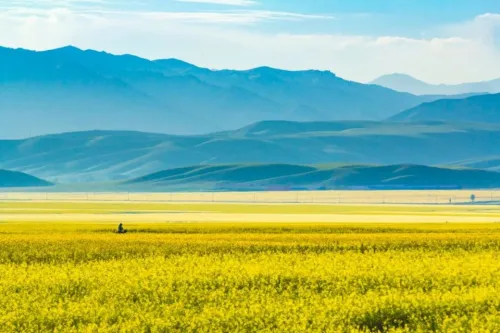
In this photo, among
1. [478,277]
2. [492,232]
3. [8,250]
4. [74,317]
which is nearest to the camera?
[74,317]

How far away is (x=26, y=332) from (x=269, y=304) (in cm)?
710

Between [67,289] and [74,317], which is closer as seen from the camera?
[74,317]

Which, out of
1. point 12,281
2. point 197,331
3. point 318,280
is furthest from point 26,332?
point 318,280

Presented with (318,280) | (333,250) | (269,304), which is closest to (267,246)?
(333,250)

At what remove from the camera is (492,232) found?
7100cm

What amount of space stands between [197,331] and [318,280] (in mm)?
9938

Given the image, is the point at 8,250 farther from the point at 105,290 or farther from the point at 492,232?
the point at 492,232

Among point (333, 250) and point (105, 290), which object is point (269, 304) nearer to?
point (105, 290)

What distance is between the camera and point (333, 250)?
55.1 m

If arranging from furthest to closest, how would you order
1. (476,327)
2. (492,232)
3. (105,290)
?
1. (492,232)
2. (105,290)
3. (476,327)

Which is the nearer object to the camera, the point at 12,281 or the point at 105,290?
the point at 105,290

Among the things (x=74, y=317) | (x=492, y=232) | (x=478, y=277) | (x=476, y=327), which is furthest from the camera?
(x=492, y=232)

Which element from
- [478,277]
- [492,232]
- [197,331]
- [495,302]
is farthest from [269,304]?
[492,232]

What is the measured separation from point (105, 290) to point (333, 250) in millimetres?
A: 21376
